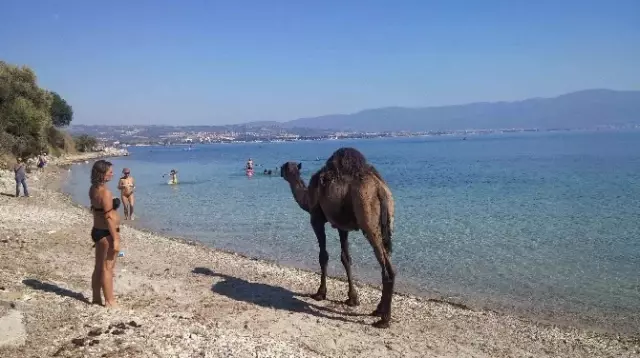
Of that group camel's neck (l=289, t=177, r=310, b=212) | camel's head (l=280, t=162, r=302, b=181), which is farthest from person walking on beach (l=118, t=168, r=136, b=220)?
camel's neck (l=289, t=177, r=310, b=212)

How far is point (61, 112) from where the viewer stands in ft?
275

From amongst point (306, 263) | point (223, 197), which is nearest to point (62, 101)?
point (223, 197)

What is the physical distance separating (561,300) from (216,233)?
464 inches

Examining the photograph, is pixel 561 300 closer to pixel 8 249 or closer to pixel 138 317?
pixel 138 317

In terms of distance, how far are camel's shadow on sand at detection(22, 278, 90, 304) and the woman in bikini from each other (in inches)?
14.9

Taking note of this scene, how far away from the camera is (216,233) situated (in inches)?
757

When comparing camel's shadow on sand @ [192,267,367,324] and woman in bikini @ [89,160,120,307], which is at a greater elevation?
woman in bikini @ [89,160,120,307]

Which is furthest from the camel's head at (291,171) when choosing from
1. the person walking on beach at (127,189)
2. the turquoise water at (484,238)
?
the person walking on beach at (127,189)

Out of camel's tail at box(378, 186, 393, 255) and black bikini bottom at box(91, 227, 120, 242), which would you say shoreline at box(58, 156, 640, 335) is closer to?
camel's tail at box(378, 186, 393, 255)

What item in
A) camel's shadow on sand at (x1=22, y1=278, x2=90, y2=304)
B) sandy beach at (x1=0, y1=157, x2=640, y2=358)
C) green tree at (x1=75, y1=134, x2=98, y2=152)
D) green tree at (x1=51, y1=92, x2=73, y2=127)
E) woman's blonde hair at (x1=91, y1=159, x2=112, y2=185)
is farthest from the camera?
green tree at (x1=75, y1=134, x2=98, y2=152)

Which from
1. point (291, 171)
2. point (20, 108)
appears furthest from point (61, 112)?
point (291, 171)

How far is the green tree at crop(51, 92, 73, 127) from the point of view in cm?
8238

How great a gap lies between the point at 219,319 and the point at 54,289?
2.40 metres

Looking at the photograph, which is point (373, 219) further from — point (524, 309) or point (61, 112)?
point (61, 112)
